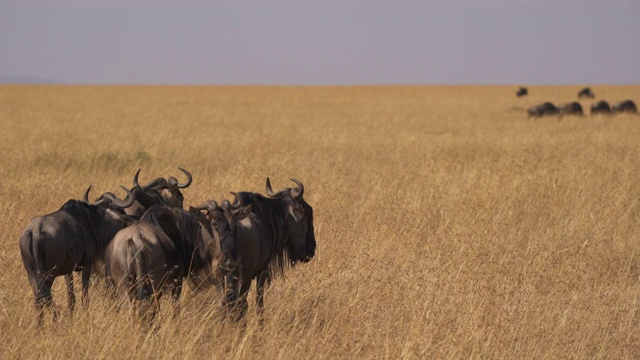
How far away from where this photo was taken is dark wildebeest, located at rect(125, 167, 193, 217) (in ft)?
20.0

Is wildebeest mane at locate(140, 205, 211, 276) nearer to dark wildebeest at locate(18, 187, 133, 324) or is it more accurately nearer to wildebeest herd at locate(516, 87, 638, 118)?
dark wildebeest at locate(18, 187, 133, 324)

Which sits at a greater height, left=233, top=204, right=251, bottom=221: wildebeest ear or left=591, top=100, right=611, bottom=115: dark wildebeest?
left=233, top=204, right=251, bottom=221: wildebeest ear

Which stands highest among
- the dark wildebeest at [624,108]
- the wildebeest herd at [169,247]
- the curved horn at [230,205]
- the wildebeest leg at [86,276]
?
the curved horn at [230,205]

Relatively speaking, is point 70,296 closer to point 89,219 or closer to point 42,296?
point 42,296

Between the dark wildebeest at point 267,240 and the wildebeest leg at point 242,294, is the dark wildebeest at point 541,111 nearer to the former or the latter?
the dark wildebeest at point 267,240

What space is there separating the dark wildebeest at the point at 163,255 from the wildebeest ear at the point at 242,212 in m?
0.03

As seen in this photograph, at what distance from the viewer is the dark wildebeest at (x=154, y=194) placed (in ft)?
20.0

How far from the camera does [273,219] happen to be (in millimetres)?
5613

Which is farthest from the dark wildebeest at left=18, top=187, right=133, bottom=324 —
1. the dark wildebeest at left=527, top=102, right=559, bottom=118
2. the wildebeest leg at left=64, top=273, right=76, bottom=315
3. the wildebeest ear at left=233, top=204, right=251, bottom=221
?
the dark wildebeest at left=527, top=102, right=559, bottom=118

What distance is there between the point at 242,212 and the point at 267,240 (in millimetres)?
442

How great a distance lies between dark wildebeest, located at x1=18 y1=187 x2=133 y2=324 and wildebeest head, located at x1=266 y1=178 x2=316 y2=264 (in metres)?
1.07

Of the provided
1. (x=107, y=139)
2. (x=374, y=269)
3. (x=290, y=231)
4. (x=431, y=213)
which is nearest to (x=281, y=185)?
(x=431, y=213)

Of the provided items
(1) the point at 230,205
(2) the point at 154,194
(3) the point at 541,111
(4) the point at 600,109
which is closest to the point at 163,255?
(1) the point at 230,205

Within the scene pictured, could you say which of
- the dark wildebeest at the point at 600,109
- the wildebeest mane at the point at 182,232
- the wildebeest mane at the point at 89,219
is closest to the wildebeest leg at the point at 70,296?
the wildebeest mane at the point at 89,219
